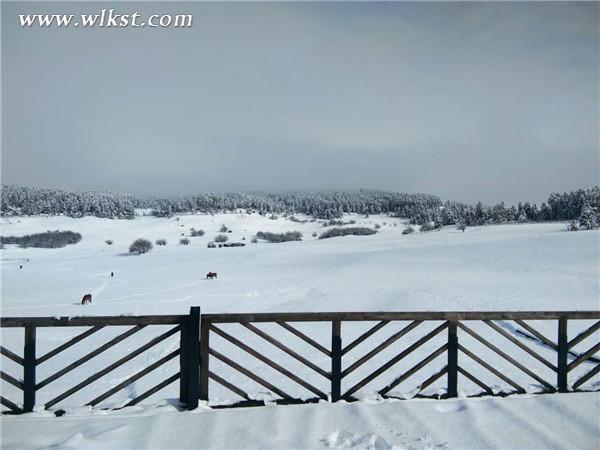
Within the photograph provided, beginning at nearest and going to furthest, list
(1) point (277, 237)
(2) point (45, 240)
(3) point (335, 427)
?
(3) point (335, 427) → (2) point (45, 240) → (1) point (277, 237)

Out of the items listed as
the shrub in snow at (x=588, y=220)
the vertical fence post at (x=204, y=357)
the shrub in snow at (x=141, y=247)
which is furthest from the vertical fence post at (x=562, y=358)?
the shrub in snow at (x=588, y=220)

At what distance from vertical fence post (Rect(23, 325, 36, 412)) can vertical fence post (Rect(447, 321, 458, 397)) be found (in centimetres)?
583

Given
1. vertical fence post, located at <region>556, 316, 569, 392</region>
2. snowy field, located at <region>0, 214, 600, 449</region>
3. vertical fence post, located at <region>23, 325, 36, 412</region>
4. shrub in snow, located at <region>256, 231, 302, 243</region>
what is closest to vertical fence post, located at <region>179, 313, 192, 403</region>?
snowy field, located at <region>0, 214, 600, 449</region>

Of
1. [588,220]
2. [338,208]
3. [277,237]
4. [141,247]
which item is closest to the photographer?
[588,220]

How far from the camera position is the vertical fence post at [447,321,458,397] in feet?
18.7

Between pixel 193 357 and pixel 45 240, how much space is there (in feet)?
200

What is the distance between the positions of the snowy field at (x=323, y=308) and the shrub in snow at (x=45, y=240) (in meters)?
4.63

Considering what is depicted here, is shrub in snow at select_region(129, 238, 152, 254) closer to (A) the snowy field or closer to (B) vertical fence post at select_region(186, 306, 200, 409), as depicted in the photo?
(A) the snowy field

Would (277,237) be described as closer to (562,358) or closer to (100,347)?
(562,358)

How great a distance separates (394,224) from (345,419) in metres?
98.6

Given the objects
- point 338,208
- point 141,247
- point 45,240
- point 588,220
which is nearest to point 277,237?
point 141,247

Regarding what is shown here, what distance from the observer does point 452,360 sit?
5.70 meters

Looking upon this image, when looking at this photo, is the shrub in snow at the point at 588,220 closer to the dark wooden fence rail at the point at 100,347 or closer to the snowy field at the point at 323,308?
the snowy field at the point at 323,308

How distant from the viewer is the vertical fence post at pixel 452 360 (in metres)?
5.70
